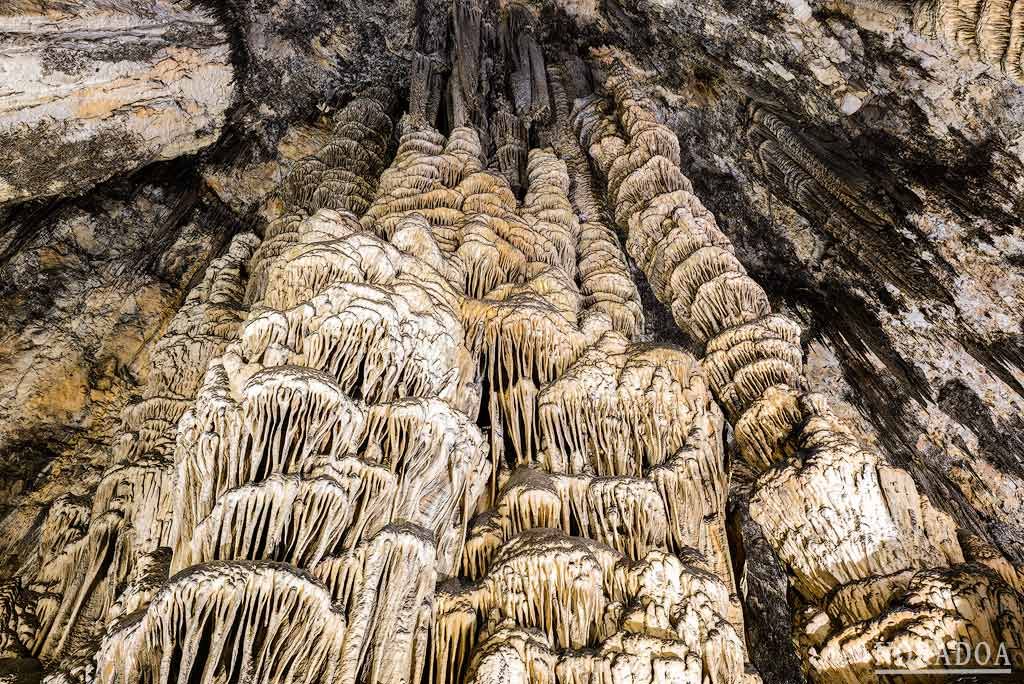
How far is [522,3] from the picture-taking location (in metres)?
8.38

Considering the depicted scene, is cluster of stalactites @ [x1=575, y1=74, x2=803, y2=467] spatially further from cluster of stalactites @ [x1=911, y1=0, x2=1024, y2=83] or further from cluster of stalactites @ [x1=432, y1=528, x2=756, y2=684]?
cluster of stalactites @ [x1=911, y1=0, x2=1024, y2=83]

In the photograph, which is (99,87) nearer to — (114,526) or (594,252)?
(114,526)

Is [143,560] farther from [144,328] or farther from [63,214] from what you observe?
[63,214]

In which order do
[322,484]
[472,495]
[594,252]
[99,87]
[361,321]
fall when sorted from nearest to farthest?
1. [322,484]
2. [361,321]
3. [472,495]
4. [99,87]
5. [594,252]

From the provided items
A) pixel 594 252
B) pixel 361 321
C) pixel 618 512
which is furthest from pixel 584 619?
pixel 594 252

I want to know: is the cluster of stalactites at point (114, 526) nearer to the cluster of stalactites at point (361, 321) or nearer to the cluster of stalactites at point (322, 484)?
the cluster of stalactites at point (322, 484)

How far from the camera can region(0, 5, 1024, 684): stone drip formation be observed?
2.87m

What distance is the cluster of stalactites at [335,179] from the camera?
5844mm

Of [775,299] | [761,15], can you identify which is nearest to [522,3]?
[761,15]

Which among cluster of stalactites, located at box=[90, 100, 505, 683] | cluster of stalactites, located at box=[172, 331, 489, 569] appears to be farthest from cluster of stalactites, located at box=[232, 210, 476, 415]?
cluster of stalactites, located at box=[172, 331, 489, 569]

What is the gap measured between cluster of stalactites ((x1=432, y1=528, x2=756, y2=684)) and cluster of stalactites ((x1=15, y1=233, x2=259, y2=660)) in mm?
1626

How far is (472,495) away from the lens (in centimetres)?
393

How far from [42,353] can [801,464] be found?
18.9 ft

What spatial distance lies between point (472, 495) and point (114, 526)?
7.12 ft
